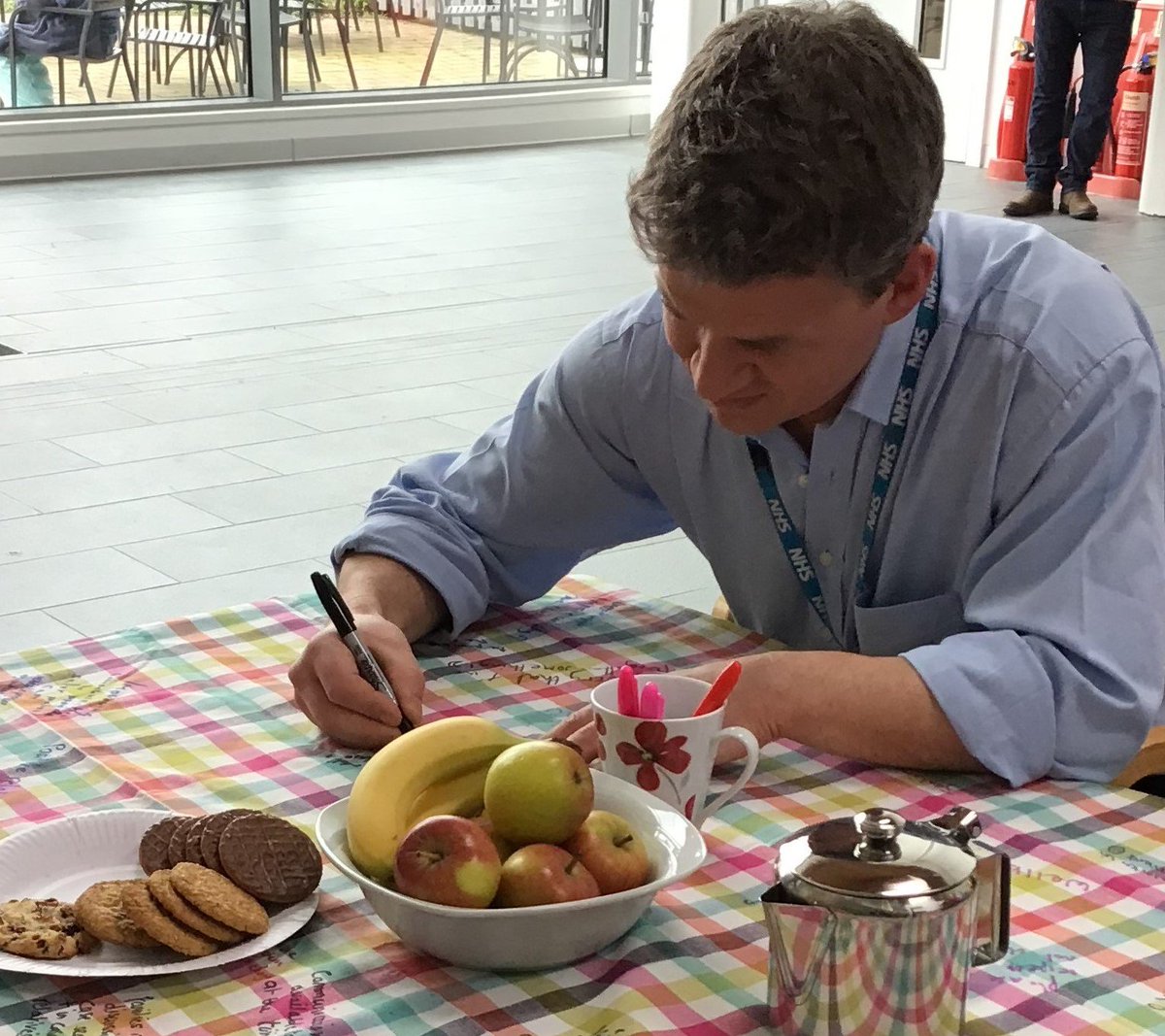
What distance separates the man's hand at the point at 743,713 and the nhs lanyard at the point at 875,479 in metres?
0.21

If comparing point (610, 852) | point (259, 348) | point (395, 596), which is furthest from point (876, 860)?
point (259, 348)

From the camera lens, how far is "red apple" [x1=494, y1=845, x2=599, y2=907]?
3.46 feet

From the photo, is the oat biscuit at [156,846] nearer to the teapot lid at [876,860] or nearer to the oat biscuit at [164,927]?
the oat biscuit at [164,927]

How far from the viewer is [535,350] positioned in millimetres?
4945

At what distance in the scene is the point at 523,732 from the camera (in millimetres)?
1453

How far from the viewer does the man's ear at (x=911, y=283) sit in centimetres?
136

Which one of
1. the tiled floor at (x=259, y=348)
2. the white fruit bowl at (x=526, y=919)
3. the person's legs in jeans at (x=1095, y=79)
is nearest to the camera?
the white fruit bowl at (x=526, y=919)

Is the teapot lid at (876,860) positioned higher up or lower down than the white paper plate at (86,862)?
higher up

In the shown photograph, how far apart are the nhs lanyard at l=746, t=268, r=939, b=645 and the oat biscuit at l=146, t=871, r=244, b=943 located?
695 mm

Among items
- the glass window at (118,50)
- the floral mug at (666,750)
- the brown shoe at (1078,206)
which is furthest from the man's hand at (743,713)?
the glass window at (118,50)

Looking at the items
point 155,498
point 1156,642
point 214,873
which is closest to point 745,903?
point 214,873

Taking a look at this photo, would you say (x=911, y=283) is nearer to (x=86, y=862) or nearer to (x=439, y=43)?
(x=86, y=862)

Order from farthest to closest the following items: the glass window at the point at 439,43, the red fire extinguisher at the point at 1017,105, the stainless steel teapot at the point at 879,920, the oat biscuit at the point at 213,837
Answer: the glass window at the point at 439,43
the red fire extinguisher at the point at 1017,105
the oat biscuit at the point at 213,837
the stainless steel teapot at the point at 879,920

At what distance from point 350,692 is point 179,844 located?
269 millimetres
